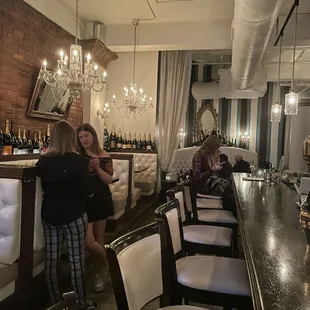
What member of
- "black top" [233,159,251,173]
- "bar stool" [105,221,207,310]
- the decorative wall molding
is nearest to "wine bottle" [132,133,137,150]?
the decorative wall molding

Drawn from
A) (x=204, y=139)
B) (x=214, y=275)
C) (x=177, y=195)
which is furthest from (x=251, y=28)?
(x=204, y=139)

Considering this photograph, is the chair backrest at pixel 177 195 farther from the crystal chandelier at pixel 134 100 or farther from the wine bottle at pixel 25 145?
the crystal chandelier at pixel 134 100

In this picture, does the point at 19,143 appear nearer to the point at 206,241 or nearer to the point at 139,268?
the point at 206,241

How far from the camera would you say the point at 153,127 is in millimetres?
7805

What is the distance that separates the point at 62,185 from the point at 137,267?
43.0 inches

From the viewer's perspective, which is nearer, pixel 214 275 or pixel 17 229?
pixel 214 275

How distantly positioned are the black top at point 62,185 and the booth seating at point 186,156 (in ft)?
18.1

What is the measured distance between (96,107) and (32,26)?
221 cm

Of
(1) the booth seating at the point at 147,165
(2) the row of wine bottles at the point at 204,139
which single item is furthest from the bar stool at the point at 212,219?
(2) the row of wine bottles at the point at 204,139

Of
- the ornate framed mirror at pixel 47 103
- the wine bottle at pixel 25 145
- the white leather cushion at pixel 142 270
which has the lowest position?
the white leather cushion at pixel 142 270

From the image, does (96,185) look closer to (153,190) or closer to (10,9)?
(10,9)

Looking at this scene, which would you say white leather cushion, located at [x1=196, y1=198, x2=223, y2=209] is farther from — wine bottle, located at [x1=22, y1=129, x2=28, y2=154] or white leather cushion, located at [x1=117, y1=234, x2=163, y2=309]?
wine bottle, located at [x1=22, y1=129, x2=28, y2=154]

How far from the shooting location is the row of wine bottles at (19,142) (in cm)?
418

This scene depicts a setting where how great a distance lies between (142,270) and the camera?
1427 millimetres
